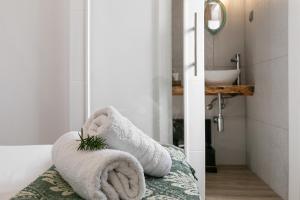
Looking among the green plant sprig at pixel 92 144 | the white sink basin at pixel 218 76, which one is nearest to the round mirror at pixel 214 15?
the white sink basin at pixel 218 76

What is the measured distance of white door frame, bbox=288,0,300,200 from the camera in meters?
2.18

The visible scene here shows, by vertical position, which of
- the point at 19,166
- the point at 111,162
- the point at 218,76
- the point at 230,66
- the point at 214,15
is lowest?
the point at 19,166

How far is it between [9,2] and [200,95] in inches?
60.5

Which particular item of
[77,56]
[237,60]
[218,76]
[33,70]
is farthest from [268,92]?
[33,70]

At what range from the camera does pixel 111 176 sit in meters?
0.75

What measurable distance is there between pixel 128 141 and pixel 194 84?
1.42 meters

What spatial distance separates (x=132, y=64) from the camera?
2.30 metres

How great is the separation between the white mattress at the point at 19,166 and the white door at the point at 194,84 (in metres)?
1.03

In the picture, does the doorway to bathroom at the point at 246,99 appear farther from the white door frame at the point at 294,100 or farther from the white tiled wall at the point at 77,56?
the white tiled wall at the point at 77,56

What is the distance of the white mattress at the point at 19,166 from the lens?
3.19 ft

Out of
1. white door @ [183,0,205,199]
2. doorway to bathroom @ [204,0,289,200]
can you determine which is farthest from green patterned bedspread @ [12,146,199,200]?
doorway to bathroom @ [204,0,289,200]

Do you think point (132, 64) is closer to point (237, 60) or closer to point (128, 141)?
point (237, 60)

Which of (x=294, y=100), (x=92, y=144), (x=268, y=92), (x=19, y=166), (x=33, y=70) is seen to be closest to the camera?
(x=92, y=144)

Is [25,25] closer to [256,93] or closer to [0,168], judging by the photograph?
[0,168]
